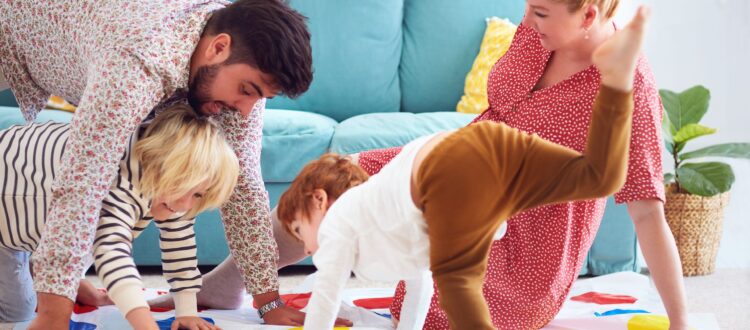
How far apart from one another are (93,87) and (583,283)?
55.3 inches

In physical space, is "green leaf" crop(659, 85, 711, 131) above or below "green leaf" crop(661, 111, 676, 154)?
above

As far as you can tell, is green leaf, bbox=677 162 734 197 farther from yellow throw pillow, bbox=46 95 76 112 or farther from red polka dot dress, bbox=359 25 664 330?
yellow throw pillow, bbox=46 95 76 112

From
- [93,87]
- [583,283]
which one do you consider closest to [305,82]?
[93,87]

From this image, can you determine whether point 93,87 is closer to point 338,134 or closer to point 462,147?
point 462,147

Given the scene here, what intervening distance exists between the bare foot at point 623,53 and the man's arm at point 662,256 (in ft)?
1.62

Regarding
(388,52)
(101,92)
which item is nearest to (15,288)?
(101,92)

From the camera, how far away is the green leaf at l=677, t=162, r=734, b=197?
264cm

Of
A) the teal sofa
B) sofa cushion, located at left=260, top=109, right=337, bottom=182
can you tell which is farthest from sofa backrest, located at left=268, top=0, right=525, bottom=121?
sofa cushion, located at left=260, top=109, right=337, bottom=182

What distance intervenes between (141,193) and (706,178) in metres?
1.80

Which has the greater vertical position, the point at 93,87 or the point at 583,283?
the point at 93,87

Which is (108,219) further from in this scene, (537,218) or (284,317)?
(537,218)

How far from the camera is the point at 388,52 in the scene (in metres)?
3.06

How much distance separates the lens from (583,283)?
230 cm

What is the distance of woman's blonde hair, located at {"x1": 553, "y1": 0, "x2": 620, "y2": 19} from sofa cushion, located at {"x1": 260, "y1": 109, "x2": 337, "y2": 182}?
1.08 meters
